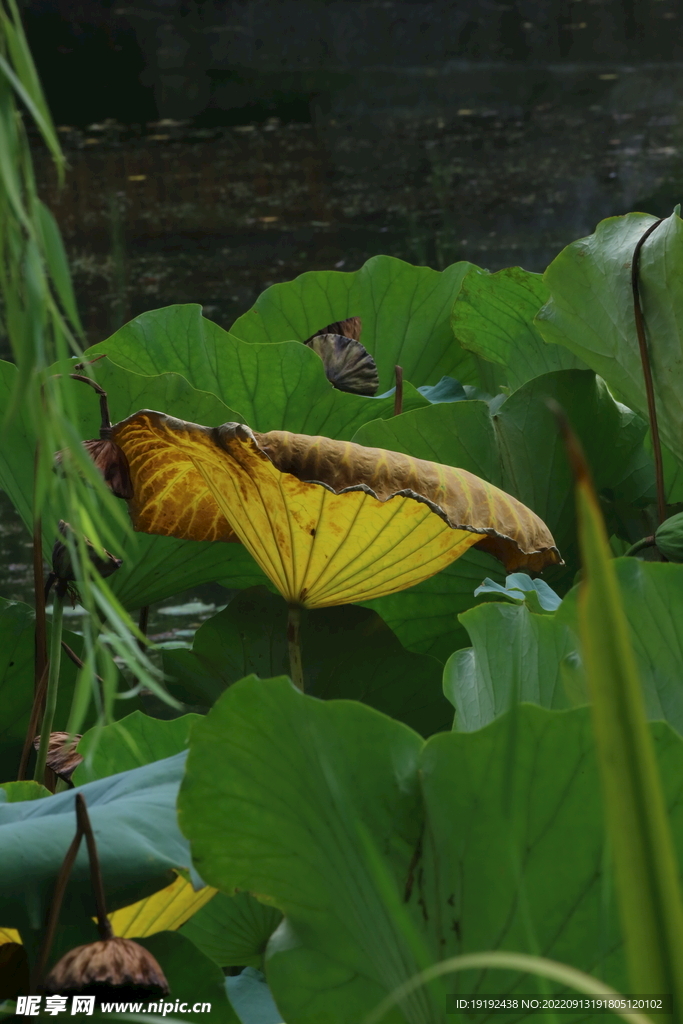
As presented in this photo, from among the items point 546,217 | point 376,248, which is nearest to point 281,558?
point 376,248

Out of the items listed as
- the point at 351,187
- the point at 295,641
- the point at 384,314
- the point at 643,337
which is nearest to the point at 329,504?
the point at 295,641

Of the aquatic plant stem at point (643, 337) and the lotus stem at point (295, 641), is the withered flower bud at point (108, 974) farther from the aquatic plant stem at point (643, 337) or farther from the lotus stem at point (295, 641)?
the aquatic plant stem at point (643, 337)

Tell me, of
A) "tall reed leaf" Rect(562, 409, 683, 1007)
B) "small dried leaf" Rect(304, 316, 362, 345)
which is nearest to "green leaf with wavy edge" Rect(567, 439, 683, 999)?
"tall reed leaf" Rect(562, 409, 683, 1007)

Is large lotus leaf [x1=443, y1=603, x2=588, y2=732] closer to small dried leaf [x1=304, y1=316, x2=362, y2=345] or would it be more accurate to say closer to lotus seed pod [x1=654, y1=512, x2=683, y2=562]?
lotus seed pod [x1=654, y1=512, x2=683, y2=562]

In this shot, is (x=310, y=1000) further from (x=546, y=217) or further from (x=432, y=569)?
(x=546, y=217)

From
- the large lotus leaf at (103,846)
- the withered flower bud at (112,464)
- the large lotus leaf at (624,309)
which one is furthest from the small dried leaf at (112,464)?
the large lotus leaf at (624,309)
